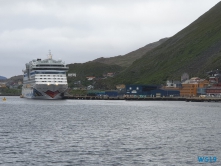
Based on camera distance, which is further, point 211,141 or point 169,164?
point 211,141

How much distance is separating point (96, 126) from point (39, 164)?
3484 centimetres

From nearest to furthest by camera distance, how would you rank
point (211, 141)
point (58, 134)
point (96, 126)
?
point (211, 141) → point (58, 134) → point (96, 126)

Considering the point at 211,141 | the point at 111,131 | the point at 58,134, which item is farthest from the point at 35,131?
the point at 211,141

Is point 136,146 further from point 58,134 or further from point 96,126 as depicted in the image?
point 96,126

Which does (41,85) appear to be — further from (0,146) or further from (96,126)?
(0,146)

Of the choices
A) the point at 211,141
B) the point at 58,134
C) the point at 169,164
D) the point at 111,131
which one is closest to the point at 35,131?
the point at 58,134

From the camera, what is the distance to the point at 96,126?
268ft

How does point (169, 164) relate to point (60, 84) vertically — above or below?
below

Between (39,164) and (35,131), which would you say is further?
(35,131)

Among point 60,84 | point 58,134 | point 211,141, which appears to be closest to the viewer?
point 211,141

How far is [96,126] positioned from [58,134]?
45.7 ft

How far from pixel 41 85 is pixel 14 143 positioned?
455ft

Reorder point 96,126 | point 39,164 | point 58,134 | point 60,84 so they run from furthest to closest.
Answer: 1. point 60,84
2. point 96,126
3. point 58,134
4. point 39,164

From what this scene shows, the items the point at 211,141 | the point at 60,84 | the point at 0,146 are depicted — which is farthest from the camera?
the point at 60,84
